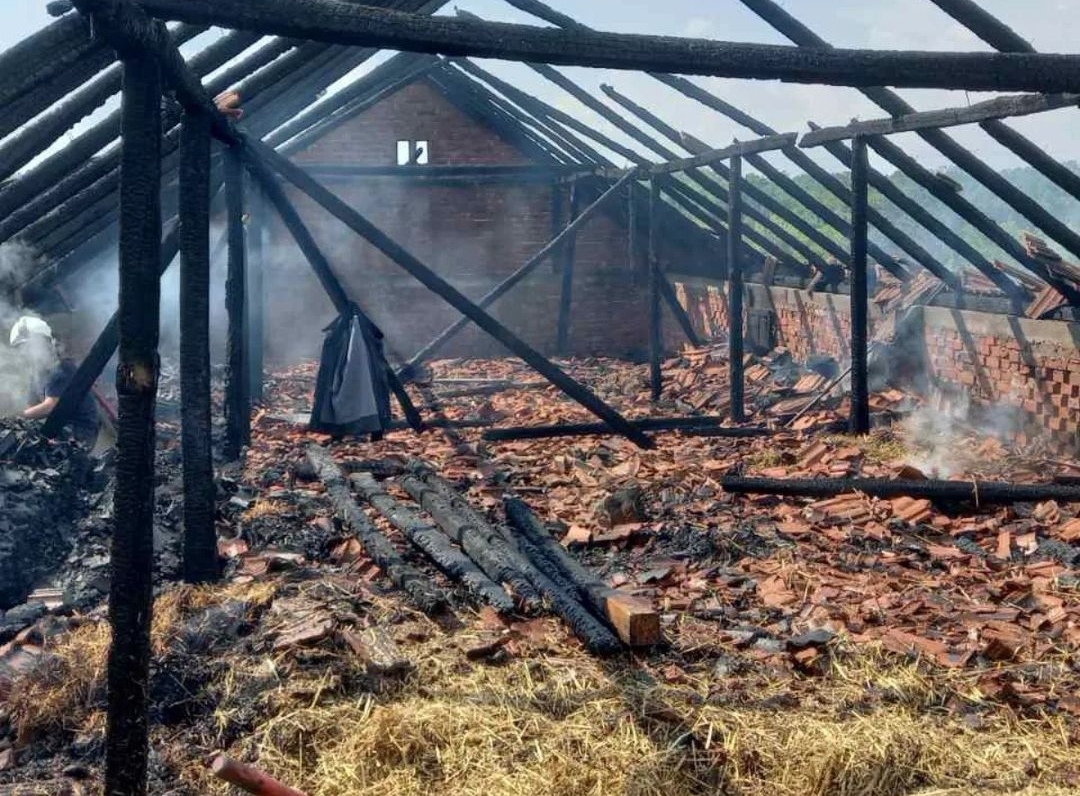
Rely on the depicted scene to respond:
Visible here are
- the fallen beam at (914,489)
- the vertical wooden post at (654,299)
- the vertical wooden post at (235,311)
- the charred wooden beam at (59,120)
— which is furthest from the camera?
the vertical wooden post at (654,299)

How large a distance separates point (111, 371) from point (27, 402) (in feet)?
7.09

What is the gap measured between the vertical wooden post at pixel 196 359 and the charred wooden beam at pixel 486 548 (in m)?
1.63

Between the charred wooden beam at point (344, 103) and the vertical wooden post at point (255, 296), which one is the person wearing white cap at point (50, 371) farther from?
the charred wooden beam at point (344, 103)

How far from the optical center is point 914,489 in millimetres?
8031

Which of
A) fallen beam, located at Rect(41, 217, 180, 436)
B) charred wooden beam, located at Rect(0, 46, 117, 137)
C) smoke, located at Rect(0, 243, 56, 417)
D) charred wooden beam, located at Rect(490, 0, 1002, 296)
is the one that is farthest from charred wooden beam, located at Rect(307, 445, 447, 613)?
charred wooden beam, located at Rect(490, 0, 1002, 296)

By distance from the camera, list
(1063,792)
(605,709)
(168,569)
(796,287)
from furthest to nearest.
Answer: (796,287) < (168,569) < (605,709) < (1063,792)

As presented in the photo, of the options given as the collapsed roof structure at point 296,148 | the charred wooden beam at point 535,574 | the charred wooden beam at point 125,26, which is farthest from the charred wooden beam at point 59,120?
the charred wooden beam at point 535,574

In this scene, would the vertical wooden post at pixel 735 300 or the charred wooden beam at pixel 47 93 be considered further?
the vertical wooden post at pixel 735 300

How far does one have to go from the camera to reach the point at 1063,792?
4070 mm

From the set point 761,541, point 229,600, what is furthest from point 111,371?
point 761,541

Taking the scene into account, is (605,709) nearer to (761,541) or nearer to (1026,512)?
(761,541)

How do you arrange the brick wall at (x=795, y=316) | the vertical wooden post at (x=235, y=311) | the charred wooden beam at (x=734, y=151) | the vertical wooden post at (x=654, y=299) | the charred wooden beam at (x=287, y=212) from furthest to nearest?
the vertical wooden post at (x=654, y=299) < the brick wall at (x=795, y=316) < the charred wooden beam at (x=734, y=151) < the vertical wooden post at (x=235, y=311) < the charred wooden beam at (x=287, y=212)

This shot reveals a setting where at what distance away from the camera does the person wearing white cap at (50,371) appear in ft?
35.9

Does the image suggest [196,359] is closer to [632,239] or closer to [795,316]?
[795,316]
